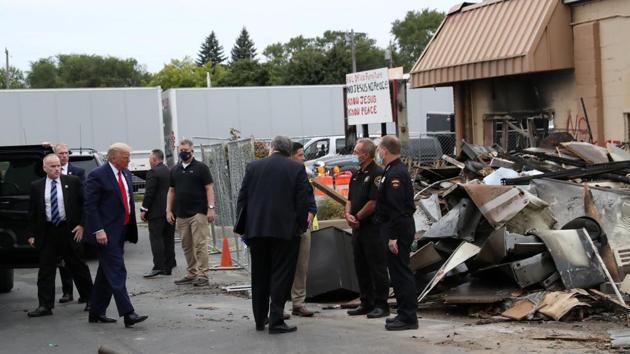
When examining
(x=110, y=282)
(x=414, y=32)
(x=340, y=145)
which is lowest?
(x=110, y=282)

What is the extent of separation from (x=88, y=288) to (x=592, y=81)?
9.91 metres

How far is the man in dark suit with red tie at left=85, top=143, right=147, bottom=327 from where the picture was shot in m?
9.13

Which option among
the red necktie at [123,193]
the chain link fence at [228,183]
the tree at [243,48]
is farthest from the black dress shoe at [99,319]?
the tree at [243,48]

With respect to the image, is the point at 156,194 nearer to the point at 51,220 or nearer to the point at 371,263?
the point at 51,220

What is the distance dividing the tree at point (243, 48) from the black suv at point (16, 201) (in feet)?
437

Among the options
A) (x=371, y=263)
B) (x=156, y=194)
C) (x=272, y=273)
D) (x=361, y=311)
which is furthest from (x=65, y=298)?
(x=371, y=263)

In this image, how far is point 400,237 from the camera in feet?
27.7

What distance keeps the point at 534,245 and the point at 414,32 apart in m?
118

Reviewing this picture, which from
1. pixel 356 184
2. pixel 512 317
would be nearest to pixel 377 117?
pixel 356 184

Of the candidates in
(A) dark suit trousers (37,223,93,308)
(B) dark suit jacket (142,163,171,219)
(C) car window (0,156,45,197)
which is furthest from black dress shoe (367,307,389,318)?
(B) dark suit jacket (142,163,171,219)

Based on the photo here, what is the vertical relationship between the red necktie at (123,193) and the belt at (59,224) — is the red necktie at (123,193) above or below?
above

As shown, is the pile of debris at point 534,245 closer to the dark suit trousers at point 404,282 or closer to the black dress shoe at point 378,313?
the black dress shoe at point 378,313

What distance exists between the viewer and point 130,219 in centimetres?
963

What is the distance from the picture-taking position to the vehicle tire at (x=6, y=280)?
1205cm
